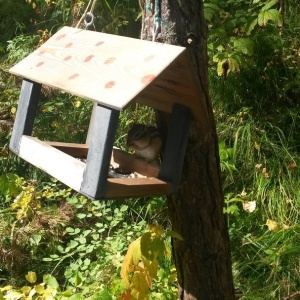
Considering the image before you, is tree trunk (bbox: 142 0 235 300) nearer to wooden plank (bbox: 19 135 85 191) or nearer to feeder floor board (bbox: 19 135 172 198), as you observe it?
feeder floor board (bbox: 19 135 172 198)

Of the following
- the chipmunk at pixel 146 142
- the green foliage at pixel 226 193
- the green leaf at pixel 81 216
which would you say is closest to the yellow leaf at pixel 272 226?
the green foliage at pixel 226 193

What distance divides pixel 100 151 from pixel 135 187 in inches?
7.6

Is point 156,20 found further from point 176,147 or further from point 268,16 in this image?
point 268,16

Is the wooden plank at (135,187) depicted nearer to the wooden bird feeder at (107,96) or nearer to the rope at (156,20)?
the wooden bird feeder at (107,96)

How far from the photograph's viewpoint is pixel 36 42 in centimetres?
547

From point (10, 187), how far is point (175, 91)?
1.39 meters

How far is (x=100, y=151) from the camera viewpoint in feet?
5.84

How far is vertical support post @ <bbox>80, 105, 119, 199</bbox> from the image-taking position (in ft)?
5.76

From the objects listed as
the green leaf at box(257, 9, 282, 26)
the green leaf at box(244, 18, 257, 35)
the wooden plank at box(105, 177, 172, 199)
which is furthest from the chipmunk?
the green leaf at box(244, 18, 257, 35)

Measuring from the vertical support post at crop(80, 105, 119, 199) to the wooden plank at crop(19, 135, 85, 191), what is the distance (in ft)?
0.27

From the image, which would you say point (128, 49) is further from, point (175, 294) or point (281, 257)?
point (281, 257)

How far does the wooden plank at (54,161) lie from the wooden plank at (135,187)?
108mm

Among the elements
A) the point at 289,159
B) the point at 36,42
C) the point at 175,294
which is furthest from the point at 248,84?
the point at 36,42

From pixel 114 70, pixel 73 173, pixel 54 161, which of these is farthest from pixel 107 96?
pixel 54 161
